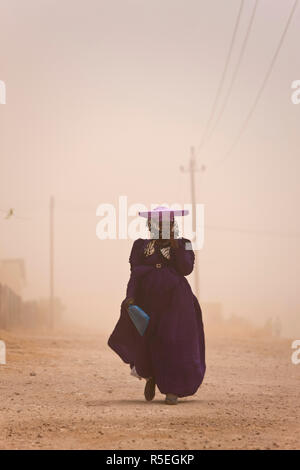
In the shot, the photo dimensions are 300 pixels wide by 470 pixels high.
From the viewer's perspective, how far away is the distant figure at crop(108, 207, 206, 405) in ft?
31.4

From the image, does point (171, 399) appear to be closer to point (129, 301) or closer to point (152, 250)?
point (129, 301)

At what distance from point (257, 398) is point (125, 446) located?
445cm

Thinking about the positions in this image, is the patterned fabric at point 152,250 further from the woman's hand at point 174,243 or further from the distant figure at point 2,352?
the distant figure at point 2,352

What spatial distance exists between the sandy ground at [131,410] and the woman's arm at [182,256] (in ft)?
5.60

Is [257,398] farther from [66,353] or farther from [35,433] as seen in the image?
[66,353]

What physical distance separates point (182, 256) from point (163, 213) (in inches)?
23.1

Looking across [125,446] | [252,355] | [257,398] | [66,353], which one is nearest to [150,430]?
[125,446]

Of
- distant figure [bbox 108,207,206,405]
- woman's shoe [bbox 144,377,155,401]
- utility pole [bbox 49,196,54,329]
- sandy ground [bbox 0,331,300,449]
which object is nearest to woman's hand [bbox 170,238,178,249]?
distant figure [bbox 108,207,206,405]

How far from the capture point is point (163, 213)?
31.5 feet

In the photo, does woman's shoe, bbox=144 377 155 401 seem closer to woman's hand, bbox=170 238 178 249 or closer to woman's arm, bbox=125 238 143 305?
woman's arm, bbox=125 238 143 305

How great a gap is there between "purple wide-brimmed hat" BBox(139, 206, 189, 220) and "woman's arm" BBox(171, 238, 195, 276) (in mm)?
336

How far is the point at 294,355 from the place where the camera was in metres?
21.1

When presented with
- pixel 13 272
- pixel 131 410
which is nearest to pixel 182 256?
pixel 131 410

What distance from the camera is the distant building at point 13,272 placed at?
48250mm
